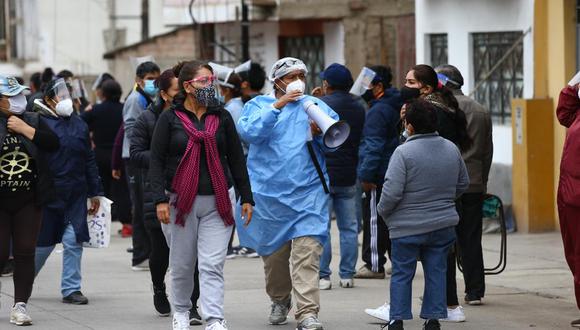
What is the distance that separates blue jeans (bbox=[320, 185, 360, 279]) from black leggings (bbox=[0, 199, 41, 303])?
2774 mm

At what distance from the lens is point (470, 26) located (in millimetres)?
17203

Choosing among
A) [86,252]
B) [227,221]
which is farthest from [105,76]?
[227,221]

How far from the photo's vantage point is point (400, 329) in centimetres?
894

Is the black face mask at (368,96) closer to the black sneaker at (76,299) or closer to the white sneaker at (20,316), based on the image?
the black sneaker at (76,299)

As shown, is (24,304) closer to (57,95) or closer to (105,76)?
(57,95)

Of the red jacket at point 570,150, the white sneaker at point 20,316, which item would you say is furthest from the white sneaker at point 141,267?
the red jacket at point 570,150

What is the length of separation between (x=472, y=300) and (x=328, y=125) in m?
2.17

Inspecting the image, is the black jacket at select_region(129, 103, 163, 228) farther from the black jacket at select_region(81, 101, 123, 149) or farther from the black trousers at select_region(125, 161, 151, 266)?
the black jacket at select_region(81, 101, 123, 149)

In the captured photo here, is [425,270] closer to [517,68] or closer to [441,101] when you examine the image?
[441,101]

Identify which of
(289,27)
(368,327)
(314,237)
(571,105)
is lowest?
(368,327)

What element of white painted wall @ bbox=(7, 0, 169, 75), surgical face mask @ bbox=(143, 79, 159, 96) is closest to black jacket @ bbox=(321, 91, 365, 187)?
surgical face mask @ bbox=(143, 79, 159, 96)

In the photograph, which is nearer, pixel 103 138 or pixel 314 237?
pixel 314 237

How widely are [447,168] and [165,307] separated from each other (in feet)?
8.37

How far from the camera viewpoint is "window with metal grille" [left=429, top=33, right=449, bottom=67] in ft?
59.1
